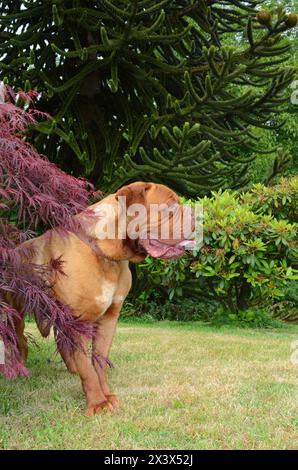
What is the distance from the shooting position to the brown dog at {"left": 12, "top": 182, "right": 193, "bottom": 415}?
3.41 metres

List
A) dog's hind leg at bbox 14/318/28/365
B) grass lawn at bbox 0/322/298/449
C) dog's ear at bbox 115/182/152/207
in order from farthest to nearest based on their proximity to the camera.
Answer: dog's hind leg at bbox 14/318/28/365, dog's ear at bbox 115/182/152/207, grass lawn at bbox 0/322/298/449

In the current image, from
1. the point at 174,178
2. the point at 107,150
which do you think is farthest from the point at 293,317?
the point at 107,150

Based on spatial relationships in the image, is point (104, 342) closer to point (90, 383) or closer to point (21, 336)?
point (90, 383)

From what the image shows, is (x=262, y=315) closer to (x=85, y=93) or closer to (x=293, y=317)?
(x=293, y=317)

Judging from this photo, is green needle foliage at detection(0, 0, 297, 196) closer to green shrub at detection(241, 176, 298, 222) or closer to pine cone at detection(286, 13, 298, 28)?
pine cone at detection(286, 13, 298, 28)

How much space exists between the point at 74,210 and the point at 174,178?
4764 mm

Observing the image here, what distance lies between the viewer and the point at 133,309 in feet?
30.0

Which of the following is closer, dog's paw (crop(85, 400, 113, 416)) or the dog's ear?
dog's paw (crop(85, 400, 113, 416))

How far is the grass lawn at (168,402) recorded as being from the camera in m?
2.91

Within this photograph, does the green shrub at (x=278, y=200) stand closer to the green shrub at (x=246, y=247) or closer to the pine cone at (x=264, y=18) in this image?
the green shrub at (x=246, y=247)

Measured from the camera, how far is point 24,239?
11.3ft

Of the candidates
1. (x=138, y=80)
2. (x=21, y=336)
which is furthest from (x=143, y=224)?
(x=138, y=80)

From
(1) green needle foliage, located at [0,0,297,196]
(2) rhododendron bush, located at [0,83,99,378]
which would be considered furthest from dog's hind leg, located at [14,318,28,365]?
(1) green needle foliage, located at [0,0,297,196]

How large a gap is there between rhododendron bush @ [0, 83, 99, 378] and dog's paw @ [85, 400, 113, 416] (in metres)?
0.37
